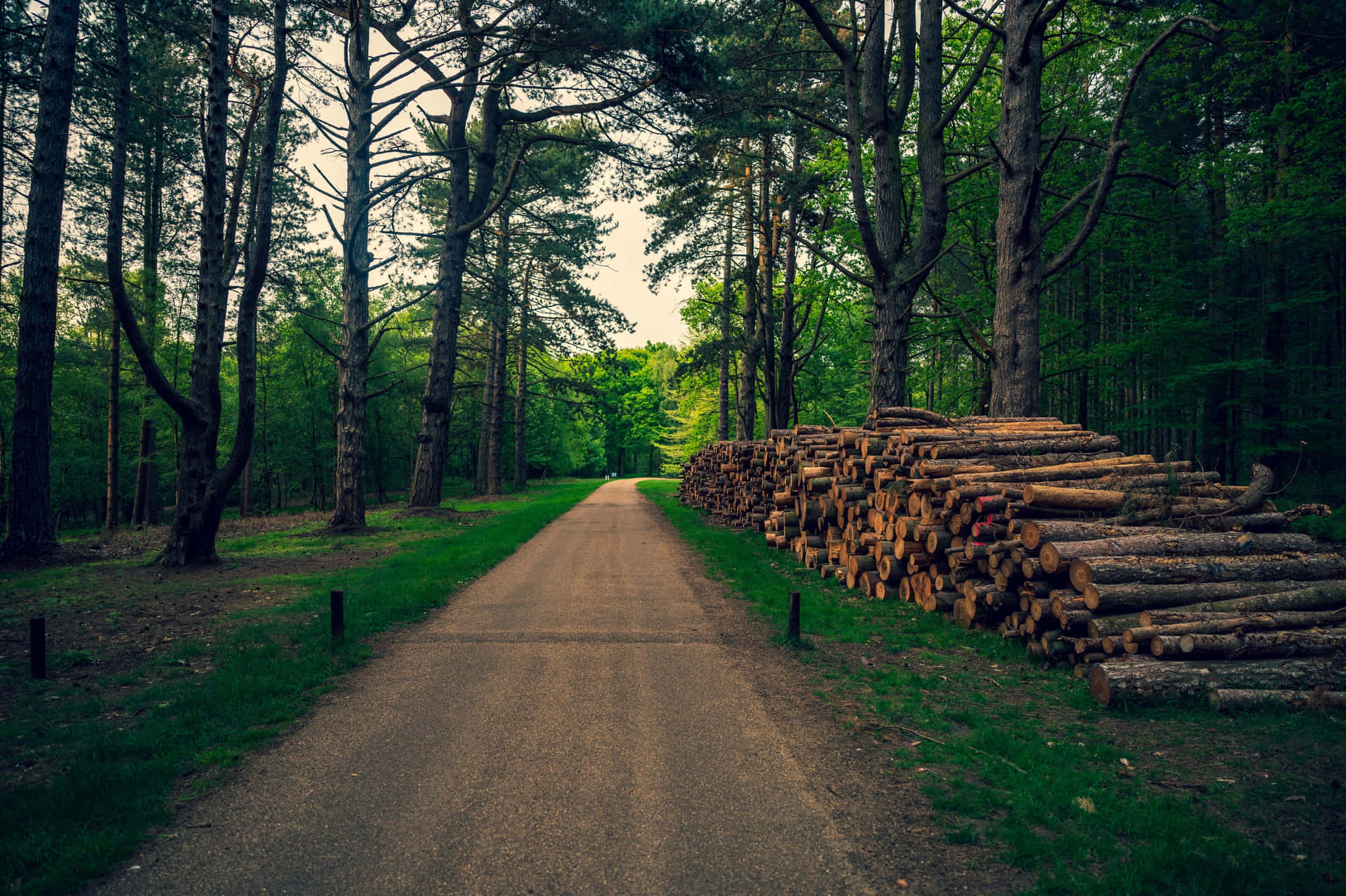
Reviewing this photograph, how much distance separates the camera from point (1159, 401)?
18.2m

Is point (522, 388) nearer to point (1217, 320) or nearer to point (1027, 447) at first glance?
point (1027, 447)

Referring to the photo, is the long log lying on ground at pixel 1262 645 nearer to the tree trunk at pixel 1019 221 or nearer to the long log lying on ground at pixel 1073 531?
the long log lying on ground at pixel 1073 531

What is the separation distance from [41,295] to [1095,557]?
1610cm

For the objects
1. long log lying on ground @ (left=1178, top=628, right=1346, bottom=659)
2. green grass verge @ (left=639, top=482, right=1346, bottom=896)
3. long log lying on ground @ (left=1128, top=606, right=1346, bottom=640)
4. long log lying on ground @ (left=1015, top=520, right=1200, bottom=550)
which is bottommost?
green grass verge @ (left=639, top=482, right=1346, bottom=896)

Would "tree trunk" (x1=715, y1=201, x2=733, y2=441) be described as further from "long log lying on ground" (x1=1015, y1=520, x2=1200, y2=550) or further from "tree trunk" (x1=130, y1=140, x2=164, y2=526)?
"tree trunk" (x1=130, y1=140, x2=164, y2=526)

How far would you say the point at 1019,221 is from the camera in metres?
10.3

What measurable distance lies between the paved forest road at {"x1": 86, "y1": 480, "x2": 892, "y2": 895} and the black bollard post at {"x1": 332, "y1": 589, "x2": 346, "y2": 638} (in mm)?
507

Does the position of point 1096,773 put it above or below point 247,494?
below

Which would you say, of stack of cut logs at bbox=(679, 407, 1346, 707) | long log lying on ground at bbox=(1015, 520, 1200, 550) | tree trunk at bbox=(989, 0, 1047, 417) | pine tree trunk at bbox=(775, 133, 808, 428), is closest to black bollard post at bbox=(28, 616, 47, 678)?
stack of cut logs at bbox=(679, 407, 1346, 707)

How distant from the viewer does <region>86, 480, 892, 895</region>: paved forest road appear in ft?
10.1

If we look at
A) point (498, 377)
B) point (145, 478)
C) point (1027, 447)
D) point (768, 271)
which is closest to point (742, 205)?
point (768, 271)

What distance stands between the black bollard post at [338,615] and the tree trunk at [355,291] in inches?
356

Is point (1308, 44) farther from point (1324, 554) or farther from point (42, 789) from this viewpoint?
point (42, 789)

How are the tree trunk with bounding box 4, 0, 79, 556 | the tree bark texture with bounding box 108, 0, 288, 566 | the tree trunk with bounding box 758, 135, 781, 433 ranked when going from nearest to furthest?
the tree bark texture with bounding box 108, 0, 288, 566 → the tree trunk with bounding box 4, 0, 79, 556 → the tree trunk with bounding box 758, 135, 781, 433
